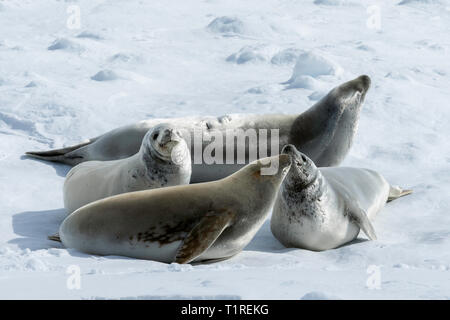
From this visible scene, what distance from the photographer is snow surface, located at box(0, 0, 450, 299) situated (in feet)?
11.6

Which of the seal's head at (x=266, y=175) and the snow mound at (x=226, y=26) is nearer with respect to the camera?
the seal's head at (x=266, y=175)

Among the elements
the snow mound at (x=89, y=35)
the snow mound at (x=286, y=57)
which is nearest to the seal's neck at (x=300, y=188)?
the snow mound at (x=286, y=57)

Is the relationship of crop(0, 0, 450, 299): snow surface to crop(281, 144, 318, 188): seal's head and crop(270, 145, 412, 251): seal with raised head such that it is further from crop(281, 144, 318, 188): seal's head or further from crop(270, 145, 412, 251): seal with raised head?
crop(281, 144, 318, 188): seal's head

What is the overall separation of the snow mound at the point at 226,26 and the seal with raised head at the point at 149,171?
274 inches

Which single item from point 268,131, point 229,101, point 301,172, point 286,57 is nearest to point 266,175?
point 301,172

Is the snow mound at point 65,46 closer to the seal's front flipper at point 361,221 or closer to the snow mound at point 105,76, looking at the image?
the snow mound at point 105,76

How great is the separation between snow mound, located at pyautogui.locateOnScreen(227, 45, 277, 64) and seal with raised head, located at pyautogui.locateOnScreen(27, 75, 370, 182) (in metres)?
3.70

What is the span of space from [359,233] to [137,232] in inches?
65.8

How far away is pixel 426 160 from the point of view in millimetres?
6988

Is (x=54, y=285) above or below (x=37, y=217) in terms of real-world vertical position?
above

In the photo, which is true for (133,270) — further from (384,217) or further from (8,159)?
(8,159)

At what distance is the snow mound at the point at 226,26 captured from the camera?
11.9 metres
